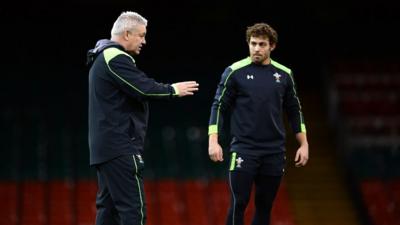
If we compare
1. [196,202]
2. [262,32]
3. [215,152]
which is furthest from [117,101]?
[196,202]

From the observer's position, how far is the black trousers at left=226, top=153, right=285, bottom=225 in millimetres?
5012

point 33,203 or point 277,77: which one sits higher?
point 277,77

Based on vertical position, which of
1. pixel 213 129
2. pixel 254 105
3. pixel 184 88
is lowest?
pixel 213 129

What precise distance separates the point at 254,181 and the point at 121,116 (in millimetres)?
1058

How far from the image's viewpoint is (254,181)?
5.14 meters

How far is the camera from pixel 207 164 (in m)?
10.5

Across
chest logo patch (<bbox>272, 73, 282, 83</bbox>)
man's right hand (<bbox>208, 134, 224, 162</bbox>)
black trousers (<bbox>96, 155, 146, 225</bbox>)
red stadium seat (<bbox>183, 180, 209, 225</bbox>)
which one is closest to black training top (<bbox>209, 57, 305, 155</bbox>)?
chest logo patch (<bbox>272, 73, 282, 83</bbox>)

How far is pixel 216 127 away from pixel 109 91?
33.0 inches

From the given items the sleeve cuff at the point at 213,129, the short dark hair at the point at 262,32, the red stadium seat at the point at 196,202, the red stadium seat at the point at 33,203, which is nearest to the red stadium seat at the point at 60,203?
the red stadium seat at the point at 33,203

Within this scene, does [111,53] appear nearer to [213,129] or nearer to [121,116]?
[121,116]

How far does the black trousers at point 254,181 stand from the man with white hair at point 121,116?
2.29 feet

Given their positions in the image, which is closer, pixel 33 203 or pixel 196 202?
pixel 33 203

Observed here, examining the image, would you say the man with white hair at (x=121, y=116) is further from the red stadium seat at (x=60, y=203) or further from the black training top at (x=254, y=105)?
the red stadium seat at (x=60, y=203)

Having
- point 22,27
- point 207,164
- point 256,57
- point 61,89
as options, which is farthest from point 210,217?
point 256,57
